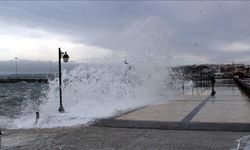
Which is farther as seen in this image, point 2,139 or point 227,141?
point 2,139

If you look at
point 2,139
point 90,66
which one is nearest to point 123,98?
point 90,66

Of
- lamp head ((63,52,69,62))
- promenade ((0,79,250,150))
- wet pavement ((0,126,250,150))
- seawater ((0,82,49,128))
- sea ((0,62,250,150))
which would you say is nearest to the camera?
wet pavement ((0,126,250,150))

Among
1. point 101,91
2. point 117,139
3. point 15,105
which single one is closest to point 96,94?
point 101,91

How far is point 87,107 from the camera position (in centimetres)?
1733

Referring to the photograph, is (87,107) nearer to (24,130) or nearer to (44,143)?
(24,130)

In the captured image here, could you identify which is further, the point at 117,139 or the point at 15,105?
the point at 15,105

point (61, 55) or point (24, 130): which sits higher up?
point (61, 55)

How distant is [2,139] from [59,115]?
3.84 m

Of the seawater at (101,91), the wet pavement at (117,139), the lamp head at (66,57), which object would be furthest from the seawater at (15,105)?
the wet pavement at (117,139)

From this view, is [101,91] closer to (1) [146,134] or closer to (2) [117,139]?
(1) [146,134]

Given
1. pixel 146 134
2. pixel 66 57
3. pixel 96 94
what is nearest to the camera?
pixel 146 134

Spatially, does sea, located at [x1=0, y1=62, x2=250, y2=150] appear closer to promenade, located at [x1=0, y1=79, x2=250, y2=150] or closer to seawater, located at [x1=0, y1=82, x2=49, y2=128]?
seawater, located at [x1=0, y1=82, x2=49, y2=128]

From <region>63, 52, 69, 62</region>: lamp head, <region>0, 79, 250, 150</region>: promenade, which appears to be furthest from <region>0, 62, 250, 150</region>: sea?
<region>63, 52, 69, 62</region>: lamp head

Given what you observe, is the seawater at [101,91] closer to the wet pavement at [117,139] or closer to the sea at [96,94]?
the sea at [96,94]
